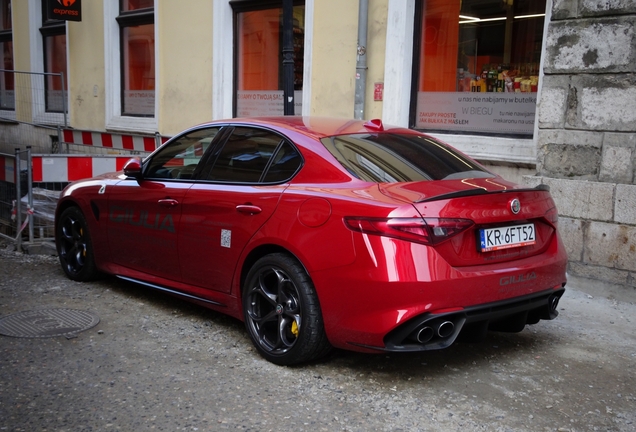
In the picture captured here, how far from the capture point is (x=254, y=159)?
16.1 ft

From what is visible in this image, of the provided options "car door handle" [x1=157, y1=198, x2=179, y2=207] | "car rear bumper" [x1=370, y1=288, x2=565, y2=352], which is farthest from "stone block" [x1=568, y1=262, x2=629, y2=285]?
"car door handle" [x1=157, y1=198, x2=179, y2=207]

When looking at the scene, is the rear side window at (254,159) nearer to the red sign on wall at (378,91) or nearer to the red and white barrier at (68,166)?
the red and white barrier at (68,166)

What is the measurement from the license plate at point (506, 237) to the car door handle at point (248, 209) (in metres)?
1.43

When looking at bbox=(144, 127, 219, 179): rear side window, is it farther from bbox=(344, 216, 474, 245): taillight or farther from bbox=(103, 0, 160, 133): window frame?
bbox=(103, 0, 160, 133): window frame

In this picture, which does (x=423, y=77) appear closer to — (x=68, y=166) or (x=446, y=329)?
(x=68, y=166)

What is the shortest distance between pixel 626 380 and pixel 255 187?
105 inches

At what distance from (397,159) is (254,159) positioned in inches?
40.2

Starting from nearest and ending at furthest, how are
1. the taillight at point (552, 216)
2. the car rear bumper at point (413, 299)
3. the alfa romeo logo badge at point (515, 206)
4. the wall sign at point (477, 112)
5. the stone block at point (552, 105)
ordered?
the car rear bumper at point (413, 299) → the alfa romeo logo badge at point (515, 206) → the taillight at point (552, 216) → the stone block at point (552, 105) → the wall sign at point (477, 112)

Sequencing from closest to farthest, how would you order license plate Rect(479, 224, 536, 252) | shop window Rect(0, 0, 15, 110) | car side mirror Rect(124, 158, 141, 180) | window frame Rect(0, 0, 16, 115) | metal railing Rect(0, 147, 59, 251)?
license plate Rect(479, 224, 536, 252) < car side mirror Rect(124, 158, 141, 180) < metal railing Rect(0, 147, 59, 251) < window frame Rect(0, 0, 16, 115) < shop window Rect(0, 0, 15, 110)

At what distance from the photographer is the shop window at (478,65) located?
26.3 ft

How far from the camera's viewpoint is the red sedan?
12.7ft

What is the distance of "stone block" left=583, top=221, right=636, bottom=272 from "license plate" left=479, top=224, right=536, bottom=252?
250cm

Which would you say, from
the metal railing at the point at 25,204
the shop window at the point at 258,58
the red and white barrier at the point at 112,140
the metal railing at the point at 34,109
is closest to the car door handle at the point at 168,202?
the metal railing at the point at 25,204

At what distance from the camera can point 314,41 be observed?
32.2ft
